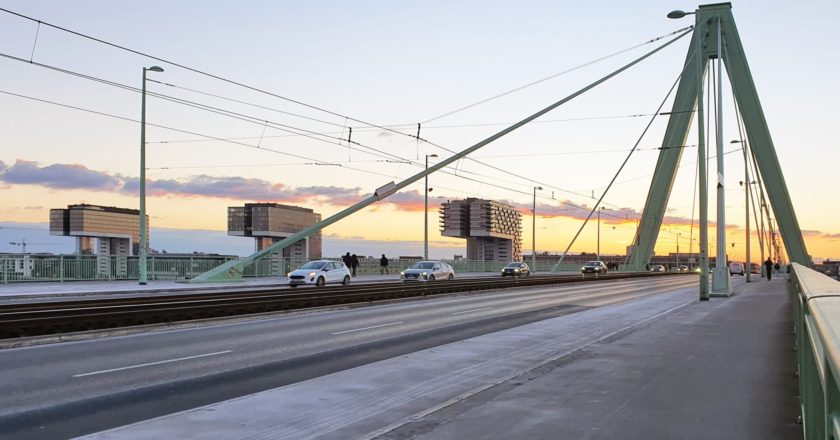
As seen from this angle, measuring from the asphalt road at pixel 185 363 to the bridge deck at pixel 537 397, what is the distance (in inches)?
31.2

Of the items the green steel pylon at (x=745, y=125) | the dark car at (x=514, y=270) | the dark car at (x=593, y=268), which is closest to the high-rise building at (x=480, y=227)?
the dark car at (x=593, y=268)

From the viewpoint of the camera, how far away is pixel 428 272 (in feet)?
135

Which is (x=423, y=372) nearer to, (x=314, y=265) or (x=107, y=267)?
(x=314, y=265)

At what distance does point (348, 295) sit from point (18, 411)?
61.6ft

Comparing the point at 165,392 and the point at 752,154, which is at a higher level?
the point at 752,154

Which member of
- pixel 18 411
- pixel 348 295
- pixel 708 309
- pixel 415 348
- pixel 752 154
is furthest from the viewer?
pixel 752 154

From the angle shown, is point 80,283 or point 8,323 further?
point 80,283

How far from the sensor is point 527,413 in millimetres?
6879

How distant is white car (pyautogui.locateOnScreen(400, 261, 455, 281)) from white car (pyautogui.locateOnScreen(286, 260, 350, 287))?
404 centimetres

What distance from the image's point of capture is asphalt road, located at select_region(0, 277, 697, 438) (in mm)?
7327

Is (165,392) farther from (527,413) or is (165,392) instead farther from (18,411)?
(527,413)

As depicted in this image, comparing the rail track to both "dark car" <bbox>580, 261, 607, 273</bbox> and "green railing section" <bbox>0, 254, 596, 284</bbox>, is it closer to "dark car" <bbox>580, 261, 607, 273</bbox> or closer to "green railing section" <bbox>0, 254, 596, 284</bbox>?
"green railing section" <bbox>0, 254, 596, 284</bbox>

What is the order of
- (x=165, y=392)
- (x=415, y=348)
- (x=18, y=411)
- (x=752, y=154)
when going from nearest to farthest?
(x=18, y=411) → (x=165, y=392) → (x=415, y=348) → (x=752, y=154)

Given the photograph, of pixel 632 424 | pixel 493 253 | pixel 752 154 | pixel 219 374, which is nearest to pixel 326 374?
pixel 219 374
